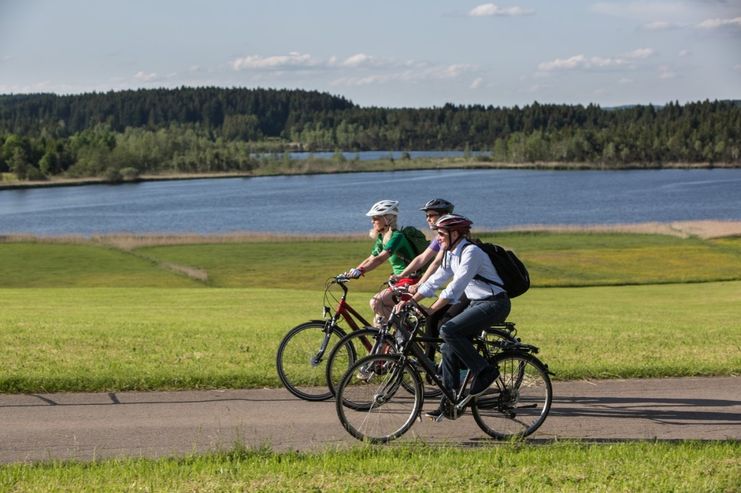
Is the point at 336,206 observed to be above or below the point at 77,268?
below

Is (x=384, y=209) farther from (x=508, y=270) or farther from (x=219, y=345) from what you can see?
(x=219, y=345)

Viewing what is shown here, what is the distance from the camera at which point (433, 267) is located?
10289mm

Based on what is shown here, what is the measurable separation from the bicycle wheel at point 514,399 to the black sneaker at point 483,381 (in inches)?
4.1

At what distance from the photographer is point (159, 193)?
622 ft

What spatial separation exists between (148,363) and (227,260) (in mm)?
54094

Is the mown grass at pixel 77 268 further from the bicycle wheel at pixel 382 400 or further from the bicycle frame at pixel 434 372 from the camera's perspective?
the bicycle frame at pixel 434 372

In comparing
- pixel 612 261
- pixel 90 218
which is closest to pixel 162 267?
pixel 612 261

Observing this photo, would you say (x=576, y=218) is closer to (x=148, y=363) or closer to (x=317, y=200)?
(x=317, y=200)

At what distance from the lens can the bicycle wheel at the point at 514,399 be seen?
9.38m

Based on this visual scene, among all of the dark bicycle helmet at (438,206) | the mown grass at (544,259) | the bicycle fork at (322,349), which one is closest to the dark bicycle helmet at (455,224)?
the dark bicycle helmet at (438,206)

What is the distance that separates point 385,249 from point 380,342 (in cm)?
168

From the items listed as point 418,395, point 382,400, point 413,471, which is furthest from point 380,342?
point 413,471

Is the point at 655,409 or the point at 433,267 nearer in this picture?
the point at 433,267

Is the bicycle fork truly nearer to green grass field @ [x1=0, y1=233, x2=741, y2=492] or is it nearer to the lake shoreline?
green grass field @ [x1=0, y1=233, x2=741, y2=492]
